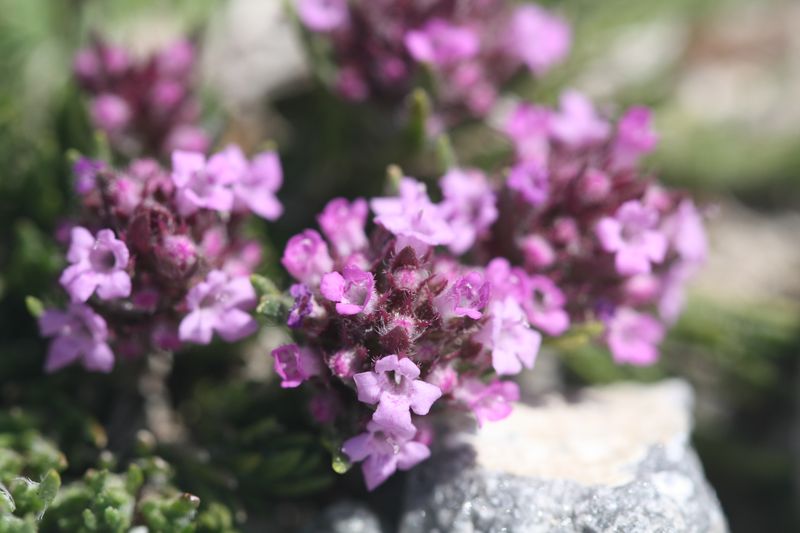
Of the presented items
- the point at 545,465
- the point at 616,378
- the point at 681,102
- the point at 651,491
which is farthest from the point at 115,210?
the point at 681,102

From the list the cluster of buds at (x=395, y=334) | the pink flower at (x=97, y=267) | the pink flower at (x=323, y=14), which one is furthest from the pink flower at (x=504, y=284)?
the pink flower at (x=323, y=14)

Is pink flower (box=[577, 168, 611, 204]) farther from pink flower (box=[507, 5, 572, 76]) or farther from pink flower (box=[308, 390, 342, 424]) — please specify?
pink flower (box=[308, 390, 342, 424])

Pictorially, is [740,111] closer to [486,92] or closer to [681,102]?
[681,102]

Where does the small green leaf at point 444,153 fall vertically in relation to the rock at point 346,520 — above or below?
above

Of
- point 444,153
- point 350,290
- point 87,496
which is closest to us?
point 350,290

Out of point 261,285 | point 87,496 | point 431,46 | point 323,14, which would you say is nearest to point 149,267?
point 261,285

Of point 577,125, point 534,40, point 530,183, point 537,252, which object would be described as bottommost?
point 537,252

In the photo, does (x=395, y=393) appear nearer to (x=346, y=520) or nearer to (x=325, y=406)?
(x=325, y=406)

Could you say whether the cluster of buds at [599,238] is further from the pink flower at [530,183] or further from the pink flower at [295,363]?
the pink flower at [295,363]
